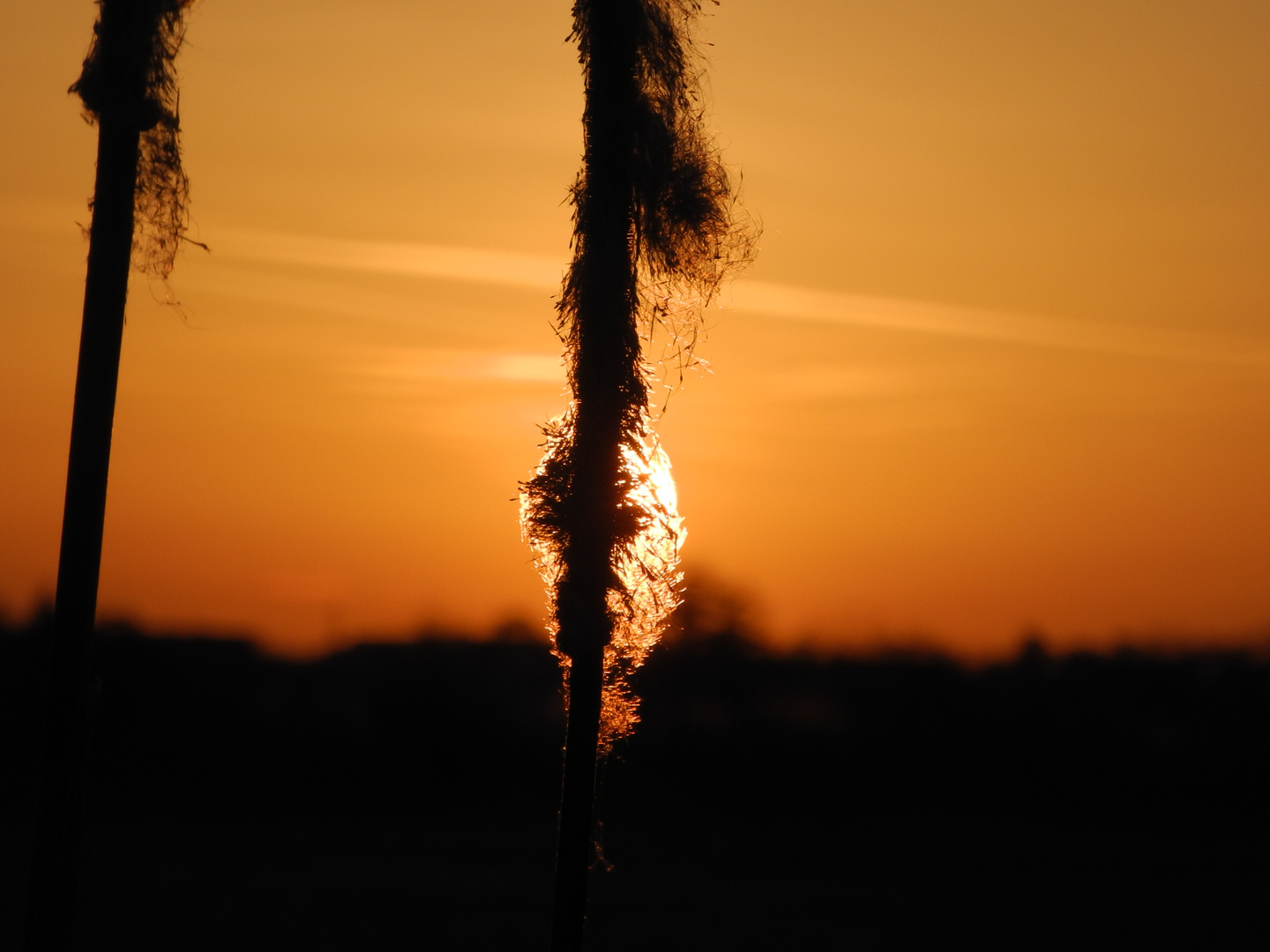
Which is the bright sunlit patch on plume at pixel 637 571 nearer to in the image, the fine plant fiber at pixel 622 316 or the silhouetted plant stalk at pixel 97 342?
the fine plant fiber at pixel 622 316

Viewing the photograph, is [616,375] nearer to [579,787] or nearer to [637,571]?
[637,571]

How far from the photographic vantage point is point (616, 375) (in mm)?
7801

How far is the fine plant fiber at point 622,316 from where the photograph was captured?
7656 millimetres

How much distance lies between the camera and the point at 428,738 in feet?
146

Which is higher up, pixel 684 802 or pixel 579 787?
pixel 579 787

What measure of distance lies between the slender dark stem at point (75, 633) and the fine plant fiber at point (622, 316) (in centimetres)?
225

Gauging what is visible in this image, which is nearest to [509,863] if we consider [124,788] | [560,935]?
[124,788]

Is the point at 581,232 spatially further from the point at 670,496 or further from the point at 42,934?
the point at 42,934

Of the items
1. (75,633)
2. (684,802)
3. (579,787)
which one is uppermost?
(75,633)

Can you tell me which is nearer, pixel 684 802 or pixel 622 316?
pixel 622 316

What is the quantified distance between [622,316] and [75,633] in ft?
10.9

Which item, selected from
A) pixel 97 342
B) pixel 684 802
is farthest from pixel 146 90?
pixel 684 802

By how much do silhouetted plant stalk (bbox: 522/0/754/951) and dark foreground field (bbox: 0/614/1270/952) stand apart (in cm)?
2097

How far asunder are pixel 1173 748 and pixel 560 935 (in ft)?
144
